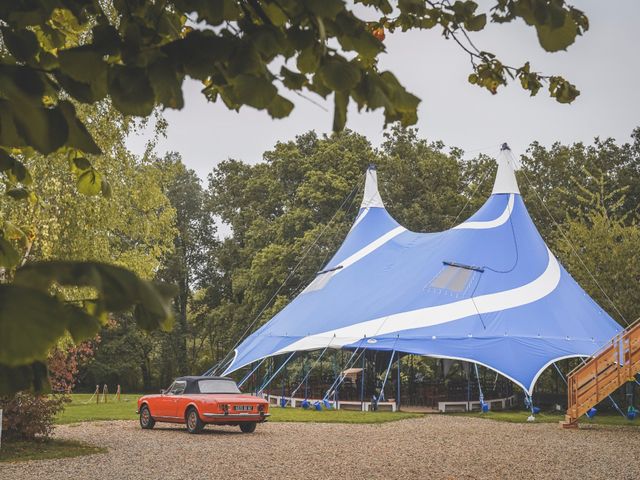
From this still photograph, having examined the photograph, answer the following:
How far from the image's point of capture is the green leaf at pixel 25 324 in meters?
1.05

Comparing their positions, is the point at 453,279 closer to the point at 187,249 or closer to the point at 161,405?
the point at 161,405

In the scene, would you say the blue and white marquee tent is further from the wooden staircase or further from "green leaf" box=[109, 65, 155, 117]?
"green leaf" box=[109, 65, 155, 117]

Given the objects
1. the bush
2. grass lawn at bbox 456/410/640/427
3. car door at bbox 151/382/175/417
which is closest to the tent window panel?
grass lawn at bbox 456/410/640/427

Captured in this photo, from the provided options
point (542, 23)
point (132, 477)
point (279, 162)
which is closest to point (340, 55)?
point (542, 23)

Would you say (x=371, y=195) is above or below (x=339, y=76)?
above

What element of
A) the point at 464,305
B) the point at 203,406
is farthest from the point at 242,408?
the point at 464,305

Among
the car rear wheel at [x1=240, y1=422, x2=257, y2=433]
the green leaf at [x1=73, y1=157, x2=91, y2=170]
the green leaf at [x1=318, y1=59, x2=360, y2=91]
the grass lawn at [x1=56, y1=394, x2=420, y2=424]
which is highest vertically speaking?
the green leaf at [x1=73, y1=157, x2=91, y2=170]

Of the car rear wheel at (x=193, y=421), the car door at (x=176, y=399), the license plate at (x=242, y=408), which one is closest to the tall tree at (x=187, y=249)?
the car door at (x=176, y=399)

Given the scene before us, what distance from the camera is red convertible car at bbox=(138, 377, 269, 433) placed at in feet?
44.7

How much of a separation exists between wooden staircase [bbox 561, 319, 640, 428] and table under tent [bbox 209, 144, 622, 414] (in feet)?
5.32

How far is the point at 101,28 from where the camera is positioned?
72.9 inches

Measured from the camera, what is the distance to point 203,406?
13.6m

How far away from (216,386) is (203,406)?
931mm

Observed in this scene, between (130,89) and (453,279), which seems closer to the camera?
(130,89)
